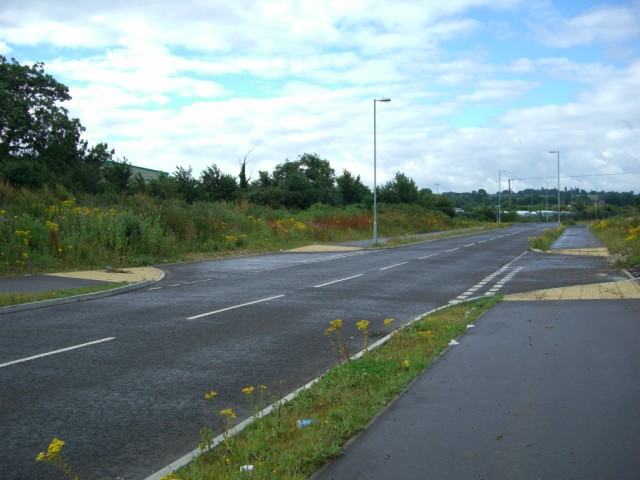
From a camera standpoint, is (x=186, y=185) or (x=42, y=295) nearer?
(x=42, y=295)

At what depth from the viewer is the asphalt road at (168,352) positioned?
4.87m

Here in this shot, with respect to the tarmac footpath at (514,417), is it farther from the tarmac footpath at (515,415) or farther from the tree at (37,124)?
the tree at (37,124)

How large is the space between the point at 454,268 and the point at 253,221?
15095 mm

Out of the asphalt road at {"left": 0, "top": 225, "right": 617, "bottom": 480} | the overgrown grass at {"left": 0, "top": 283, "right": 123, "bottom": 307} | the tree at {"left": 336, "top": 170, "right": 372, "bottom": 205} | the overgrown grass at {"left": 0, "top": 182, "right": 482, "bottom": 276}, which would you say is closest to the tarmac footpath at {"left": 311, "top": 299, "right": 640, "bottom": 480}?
the asphalt road at {"left": 0, "top": 225, "right": 617, "bottom": 480}

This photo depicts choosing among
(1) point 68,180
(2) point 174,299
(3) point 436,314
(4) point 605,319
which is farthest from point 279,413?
(1) point 68,180

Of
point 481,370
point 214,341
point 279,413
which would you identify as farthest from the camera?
point 214,341

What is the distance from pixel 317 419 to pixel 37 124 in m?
48.7

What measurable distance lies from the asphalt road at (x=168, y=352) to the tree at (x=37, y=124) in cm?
3359

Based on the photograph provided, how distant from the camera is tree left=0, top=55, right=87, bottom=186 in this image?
4475 cm

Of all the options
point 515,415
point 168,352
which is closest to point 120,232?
point 168,352

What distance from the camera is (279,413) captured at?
5129mm

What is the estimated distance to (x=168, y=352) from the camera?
7879 millimetres

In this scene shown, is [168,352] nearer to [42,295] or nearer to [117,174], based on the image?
[42,295]

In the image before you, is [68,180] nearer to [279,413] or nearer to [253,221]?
[253,221]
